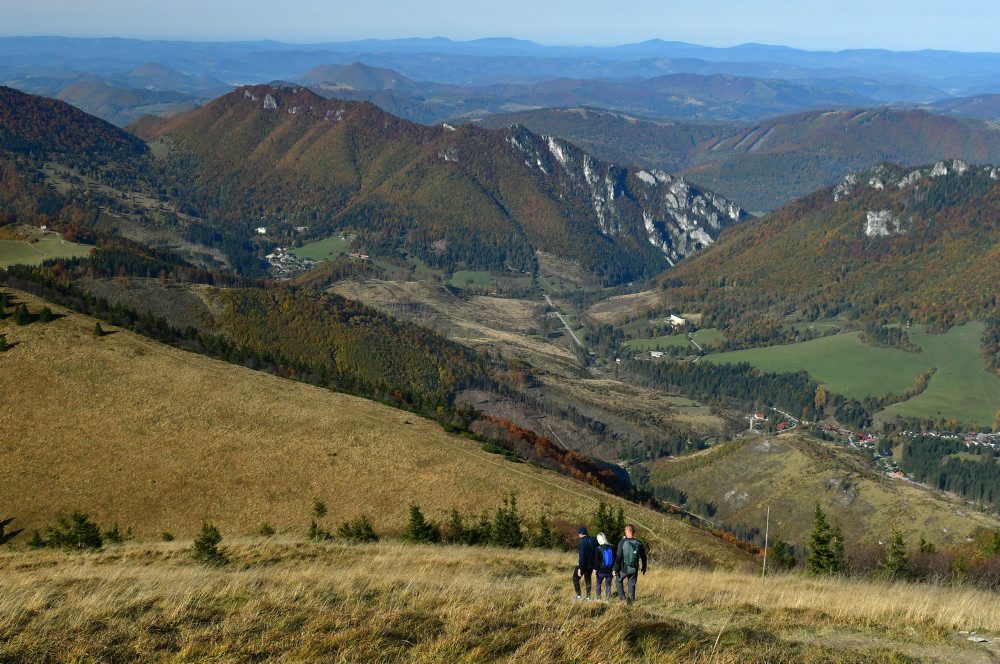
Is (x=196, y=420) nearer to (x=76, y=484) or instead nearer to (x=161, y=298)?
(x=76, y=484)

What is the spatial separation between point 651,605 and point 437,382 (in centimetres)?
14844

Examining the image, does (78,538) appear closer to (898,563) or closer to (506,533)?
(506,533)

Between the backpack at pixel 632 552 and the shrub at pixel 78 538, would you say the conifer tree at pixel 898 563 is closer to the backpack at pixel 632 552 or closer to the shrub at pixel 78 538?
the backpack at pixel 632 552

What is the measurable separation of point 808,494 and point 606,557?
11450 cm

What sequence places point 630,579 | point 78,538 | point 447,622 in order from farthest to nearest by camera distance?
point 78,538 → point 630,579 → point 447,622

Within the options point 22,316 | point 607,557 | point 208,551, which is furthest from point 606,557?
point 22,316

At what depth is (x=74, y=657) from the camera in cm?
1692

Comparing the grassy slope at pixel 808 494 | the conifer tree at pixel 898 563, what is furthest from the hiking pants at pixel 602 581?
the grassy slope at pixel 808 494

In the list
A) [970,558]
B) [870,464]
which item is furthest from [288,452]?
[870,464]

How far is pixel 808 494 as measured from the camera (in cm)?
12594

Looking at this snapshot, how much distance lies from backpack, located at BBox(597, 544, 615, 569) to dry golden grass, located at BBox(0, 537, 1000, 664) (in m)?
1.52

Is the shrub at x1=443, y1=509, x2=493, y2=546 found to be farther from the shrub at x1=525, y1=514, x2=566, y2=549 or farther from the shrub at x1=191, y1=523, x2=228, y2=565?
the shrub at x1=191, y1=523, x2=228, y2=565

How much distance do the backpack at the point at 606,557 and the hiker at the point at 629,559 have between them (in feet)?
1.25

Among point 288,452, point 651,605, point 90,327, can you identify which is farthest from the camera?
→ point 90,327
